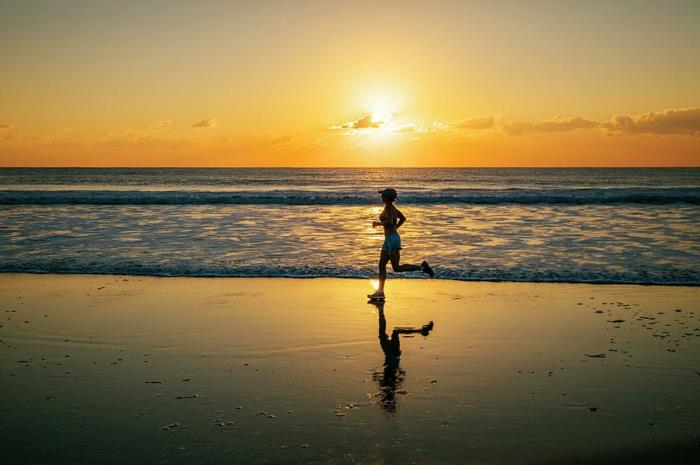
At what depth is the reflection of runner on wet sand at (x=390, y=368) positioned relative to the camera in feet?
17.7

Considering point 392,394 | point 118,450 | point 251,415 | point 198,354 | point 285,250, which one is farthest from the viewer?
point 285,250

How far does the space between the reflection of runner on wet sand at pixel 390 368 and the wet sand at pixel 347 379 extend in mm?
29

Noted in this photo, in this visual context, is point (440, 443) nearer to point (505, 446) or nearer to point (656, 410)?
point (505, 446)

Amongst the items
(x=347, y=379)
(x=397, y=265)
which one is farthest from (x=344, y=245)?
(x=347, y=379)

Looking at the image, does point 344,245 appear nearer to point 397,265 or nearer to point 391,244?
point 397,265

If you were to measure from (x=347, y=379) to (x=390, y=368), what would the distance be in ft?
1.97

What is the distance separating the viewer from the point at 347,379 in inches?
234

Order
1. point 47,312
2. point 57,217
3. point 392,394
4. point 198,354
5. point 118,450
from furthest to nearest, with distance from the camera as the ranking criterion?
point 57,217 < point 47,312 < point 198,354 < point 392,394 < point 118,450

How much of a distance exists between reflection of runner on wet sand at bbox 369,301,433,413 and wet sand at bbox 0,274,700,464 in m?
0.03

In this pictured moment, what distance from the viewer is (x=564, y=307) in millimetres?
9406

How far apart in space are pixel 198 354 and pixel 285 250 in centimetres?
904

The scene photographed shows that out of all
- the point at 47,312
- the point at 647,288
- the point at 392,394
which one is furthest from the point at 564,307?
the point at 47,312

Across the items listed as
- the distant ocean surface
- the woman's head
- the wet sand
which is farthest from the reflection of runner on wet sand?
the distant ocean surface

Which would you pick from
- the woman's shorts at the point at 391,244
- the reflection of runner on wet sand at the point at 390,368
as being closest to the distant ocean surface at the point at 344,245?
the woman's shorts at the point at 391,244
